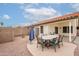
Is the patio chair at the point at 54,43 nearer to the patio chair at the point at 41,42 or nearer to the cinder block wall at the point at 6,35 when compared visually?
the patio chair at the point at 41,42

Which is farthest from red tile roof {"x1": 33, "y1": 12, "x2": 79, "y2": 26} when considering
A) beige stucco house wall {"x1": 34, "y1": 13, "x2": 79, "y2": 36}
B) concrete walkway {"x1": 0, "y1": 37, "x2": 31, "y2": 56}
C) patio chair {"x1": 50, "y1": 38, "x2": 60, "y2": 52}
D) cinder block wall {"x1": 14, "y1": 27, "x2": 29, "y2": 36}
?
concrete walkway {"x1": 0, "y1": 37, "x2": 31, "y2": 56}

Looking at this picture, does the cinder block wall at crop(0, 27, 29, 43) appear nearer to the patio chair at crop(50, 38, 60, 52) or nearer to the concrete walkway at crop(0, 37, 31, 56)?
the concrete walkway at crop(0, 37, 31, 56)

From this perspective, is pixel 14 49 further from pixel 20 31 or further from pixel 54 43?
pixel 54 43

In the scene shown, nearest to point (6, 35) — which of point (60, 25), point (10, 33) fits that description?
point (10, 33)

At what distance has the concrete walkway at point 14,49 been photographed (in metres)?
3.19

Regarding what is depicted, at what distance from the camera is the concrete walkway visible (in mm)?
3193

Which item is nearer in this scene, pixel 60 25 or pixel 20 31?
pixel 60 25

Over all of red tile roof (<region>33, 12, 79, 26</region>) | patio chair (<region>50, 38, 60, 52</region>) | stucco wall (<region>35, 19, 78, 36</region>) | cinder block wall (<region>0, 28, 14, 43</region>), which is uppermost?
red tile roof (<region>33, 12, 79, 26</region>)

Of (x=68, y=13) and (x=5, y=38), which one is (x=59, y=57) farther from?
(x=5, y=38)

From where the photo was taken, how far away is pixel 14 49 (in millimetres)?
3207

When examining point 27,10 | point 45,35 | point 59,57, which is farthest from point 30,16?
point 59,57

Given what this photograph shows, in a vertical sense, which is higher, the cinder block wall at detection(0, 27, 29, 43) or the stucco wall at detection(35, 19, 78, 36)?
the stucco wall at detection(35, 19, 78, 36)

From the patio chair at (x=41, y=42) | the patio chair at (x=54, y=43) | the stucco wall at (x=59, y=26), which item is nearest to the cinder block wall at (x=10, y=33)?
the patio chair at (x=41, y=42)

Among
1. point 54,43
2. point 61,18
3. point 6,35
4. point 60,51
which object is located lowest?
point 60,51
